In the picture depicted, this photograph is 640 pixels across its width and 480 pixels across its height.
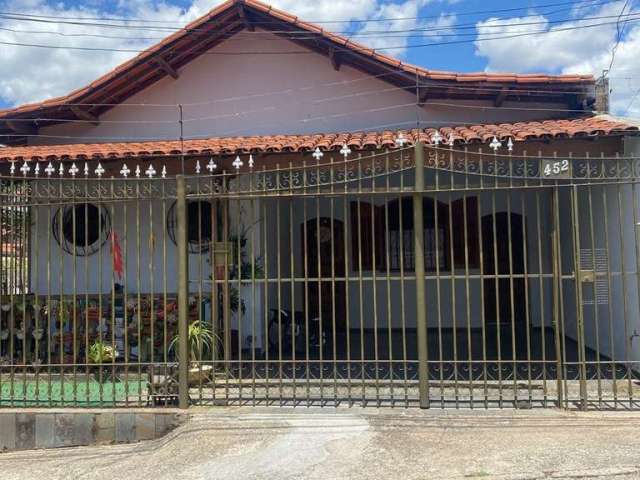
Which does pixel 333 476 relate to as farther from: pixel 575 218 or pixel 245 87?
pixel 245 87

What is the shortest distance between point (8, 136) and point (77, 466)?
6757 mm

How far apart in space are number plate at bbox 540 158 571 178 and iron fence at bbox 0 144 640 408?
17 mm

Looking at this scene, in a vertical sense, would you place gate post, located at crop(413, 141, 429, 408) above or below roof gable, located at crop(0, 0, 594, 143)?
below

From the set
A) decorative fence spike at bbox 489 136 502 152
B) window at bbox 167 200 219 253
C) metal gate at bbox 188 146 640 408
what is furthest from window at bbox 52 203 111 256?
decorative fence spike at bbox 489 136 502 152

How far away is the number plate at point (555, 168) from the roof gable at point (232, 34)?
3232 millimetres

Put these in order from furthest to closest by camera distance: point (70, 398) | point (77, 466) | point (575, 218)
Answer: point (70, 398)
point (575, 218)
point (77, 466)

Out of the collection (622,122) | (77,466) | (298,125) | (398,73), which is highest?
(398,73)

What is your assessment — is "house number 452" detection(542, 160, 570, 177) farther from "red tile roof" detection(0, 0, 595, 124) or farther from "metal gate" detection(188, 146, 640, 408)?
"red tile roof" detection(0, 0, 595, 124)

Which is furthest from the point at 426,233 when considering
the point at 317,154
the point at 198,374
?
the point at 198,374

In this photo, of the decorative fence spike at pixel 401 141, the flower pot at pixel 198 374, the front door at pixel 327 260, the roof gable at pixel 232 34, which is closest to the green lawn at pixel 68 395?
the flower pot at pixel 198 374

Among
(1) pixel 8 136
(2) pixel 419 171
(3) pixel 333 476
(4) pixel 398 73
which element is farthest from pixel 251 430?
(1) pixel 8 136

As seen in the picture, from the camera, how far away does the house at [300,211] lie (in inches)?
227

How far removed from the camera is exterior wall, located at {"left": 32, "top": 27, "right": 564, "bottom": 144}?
8969 millimetres

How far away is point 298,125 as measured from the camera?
913 centimetres
